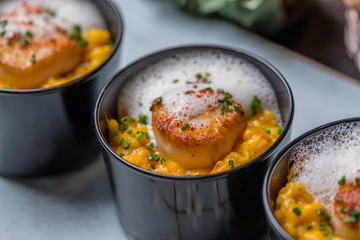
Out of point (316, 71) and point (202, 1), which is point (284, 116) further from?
point (202, 1)

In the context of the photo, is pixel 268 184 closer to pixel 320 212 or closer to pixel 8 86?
pixel 320 212

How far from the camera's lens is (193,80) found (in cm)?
176

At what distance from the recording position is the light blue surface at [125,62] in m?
1.76

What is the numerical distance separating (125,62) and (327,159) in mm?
1318

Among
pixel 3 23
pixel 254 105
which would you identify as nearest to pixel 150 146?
pixel 254 105

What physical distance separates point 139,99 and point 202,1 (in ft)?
3.30

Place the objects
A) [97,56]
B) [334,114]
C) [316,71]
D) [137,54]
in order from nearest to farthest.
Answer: [97,56]
[334,114]
[316,71]
[137,54]

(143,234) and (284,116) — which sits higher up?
(284,116)

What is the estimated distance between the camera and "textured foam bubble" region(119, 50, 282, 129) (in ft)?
5.51

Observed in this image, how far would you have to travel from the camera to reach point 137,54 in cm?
249

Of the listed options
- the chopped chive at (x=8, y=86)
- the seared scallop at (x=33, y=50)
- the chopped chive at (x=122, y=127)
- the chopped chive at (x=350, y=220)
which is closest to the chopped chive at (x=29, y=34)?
the seared scallop at (x=33, y=50)

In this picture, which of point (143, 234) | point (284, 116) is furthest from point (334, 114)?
point (143, 234)

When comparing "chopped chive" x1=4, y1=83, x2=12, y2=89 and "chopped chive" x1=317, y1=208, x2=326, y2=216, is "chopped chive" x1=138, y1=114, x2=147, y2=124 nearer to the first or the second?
"chopped chive" x1=4, y1=83, x2=12, y2=89

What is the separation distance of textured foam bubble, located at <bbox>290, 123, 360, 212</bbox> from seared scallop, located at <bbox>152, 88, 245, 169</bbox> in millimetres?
231
